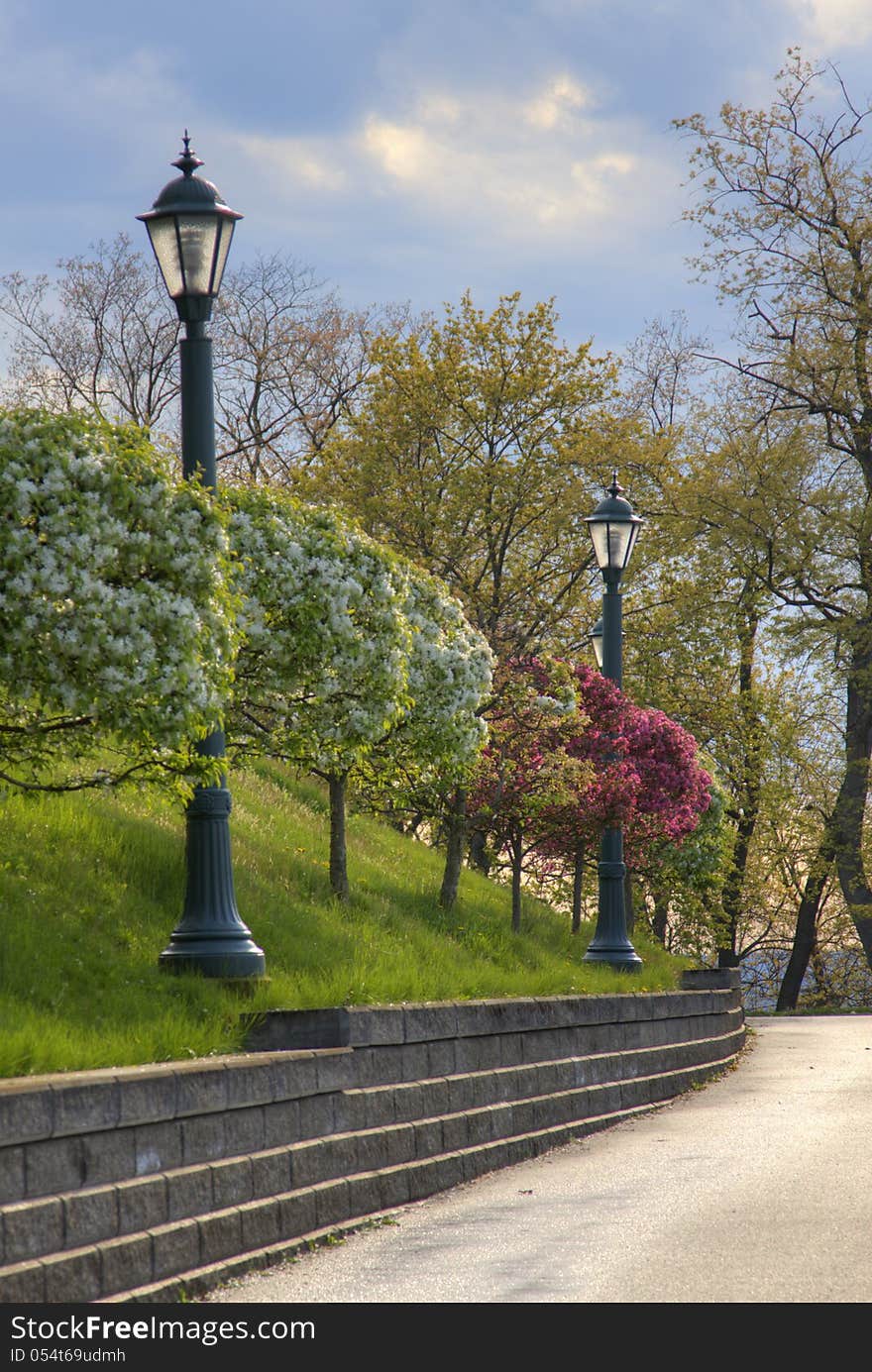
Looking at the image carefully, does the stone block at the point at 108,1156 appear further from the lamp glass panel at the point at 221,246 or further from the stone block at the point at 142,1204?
the lamp glass panel at the point at 221,246

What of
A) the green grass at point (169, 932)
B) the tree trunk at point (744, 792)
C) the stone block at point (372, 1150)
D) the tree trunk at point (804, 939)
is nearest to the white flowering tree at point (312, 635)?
the green grass at point (169, 932)

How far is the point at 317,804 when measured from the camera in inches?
799

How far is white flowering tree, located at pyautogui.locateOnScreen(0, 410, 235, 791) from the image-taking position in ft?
28.4

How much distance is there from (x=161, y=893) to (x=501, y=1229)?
449 cm

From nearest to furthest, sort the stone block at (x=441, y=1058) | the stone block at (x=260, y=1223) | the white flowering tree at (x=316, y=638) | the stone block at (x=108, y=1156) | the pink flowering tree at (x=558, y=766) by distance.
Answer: the stone block at (x=108, y=1156) → the stone block at (x=260, y=1223) → the stone block at (x=441, y=1058) → the white flowering tree at (x=316, y=638) → the pink flowering tree at (x=558, y=766)

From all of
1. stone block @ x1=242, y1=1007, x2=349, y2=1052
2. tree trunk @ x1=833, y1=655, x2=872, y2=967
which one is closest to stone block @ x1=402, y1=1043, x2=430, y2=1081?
stone block @ x1=242, y1=1007, x2=349, y2=1052

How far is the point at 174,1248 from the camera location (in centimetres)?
673

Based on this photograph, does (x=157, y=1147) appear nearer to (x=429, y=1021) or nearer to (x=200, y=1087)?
(x=200, y=1087)

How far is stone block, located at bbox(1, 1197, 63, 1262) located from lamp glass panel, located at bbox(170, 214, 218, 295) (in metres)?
6.21

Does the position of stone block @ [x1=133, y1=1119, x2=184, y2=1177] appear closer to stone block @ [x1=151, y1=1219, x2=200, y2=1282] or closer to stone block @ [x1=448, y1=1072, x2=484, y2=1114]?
stone block @ [x1=151, y1=1219, x2=200, y2=1282]

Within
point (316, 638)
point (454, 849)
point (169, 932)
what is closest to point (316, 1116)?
point (169, 932)

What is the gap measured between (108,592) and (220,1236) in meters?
3.46

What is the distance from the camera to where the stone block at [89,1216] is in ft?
20.2
